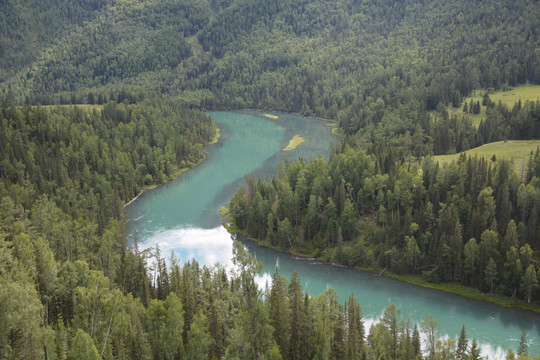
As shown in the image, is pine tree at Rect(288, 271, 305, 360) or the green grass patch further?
the green grass patch

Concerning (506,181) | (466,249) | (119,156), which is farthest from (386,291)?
(119,156)

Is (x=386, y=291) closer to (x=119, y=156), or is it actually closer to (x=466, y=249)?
(x=466, y=249)

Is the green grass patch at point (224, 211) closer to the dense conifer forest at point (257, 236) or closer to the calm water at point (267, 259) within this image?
the calm water at point (267, 259)

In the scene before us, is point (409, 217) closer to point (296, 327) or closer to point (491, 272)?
point (491, 272)

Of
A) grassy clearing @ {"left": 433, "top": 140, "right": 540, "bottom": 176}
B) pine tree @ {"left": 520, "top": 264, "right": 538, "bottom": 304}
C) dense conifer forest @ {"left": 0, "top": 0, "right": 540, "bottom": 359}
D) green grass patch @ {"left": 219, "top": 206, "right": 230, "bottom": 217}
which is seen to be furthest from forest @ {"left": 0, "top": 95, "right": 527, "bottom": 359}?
grassy clearing @ {"left": 433, "top": 140, "right": 540, "bottom": 176}

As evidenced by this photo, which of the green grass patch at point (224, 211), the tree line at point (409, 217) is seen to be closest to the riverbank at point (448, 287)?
the tree line at point (409, 217)

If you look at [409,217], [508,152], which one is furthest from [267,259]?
[508,152]

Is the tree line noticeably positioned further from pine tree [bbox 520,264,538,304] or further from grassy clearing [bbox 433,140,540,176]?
grassy clearing [bbox 433,140,540,176]

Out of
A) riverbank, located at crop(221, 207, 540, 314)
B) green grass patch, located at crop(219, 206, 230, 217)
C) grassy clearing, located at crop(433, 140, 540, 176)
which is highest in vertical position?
grassy clearing, located at crop(433, 140, 540, 176)
